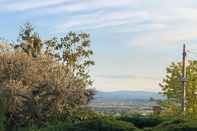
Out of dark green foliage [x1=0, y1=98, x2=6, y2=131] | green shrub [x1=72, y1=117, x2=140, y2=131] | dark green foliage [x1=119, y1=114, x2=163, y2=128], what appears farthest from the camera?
dark green foliage [x1=0, y1=98, x2=6, y2=131]

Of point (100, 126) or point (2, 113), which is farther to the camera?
point (2, 113)

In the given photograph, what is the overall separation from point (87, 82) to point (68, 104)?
2.99 meters

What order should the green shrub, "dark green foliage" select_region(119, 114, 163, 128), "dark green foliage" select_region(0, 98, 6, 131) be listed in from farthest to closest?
"dark green foliage" select_region(0, 98, 6, 131) < "dark green foliage" select_region(119, 114, 163, 128) < the green shrub

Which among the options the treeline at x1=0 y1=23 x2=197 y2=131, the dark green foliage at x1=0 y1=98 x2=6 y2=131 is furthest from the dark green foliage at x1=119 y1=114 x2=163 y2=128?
the dark green foliage at x1=0 y1=98 x2=6 y2=131

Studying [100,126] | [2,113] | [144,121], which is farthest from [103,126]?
[2,113]

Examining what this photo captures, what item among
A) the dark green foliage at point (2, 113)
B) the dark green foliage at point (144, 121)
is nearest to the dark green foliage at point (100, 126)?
the dark green foliage at point (144, 121)

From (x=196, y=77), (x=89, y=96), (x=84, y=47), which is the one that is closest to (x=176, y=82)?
(x=196, y=77)

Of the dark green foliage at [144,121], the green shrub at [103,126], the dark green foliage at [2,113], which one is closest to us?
the green shrub at [103,126]

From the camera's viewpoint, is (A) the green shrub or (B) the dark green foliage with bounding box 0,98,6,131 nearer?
(A) the green shrub

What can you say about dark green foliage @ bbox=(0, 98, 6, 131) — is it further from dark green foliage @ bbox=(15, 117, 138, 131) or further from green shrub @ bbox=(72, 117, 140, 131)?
green shrub @ bbox=(72, 117, 140, 131)

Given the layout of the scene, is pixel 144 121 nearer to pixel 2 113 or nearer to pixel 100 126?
pixel 100 126

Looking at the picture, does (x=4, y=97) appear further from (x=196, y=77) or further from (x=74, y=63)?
(x=196, y=77)

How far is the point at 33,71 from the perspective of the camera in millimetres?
29375

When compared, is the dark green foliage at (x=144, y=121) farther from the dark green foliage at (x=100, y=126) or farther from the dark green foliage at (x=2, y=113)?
the dark green foliage at (x=2, y=113)
